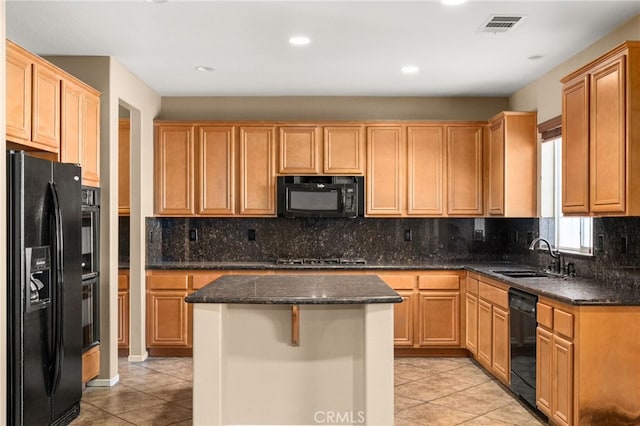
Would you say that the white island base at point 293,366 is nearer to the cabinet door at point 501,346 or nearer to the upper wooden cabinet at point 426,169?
the cabinet door at point 501,346

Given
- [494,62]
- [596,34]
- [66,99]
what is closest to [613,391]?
[596,34]

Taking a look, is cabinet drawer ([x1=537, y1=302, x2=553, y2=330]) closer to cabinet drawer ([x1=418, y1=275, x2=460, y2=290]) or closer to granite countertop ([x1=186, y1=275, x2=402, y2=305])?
granite countertop ([x1=186, y1=275, x2=402, y2=305])

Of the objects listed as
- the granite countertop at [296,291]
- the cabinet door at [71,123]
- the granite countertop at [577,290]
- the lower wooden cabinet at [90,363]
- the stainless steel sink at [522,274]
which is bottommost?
the lower wooden cabinet at [90,363]

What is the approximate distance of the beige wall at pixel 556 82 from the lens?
3708 millimetres

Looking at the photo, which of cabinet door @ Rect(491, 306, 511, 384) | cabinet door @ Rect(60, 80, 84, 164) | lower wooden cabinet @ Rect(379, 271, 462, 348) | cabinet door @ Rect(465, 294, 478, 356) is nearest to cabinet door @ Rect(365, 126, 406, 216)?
lower wooden cabinet @ Rect(379, 271, 462, 348)

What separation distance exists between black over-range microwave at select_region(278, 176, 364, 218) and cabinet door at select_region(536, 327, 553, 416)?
247 cm

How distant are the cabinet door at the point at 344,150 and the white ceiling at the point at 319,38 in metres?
0.47

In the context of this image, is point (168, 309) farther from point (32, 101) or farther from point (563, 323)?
point (563, 323)

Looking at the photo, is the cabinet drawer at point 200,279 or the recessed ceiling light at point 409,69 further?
the cabinet drawer at point 200,279

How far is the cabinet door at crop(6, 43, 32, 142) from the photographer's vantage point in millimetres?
3184

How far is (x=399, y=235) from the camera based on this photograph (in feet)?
20.1

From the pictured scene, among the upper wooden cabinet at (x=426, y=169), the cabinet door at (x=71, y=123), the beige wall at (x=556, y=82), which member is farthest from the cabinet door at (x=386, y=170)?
the cabinet door at (x=71, y=123)

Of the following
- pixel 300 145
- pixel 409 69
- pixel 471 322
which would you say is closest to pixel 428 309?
pixel 471 322

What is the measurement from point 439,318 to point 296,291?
8.75 feet
